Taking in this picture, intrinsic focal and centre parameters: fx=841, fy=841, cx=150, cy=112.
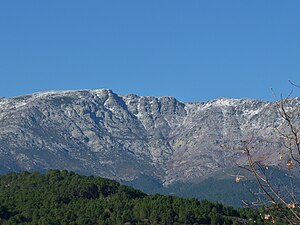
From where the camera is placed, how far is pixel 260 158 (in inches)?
680

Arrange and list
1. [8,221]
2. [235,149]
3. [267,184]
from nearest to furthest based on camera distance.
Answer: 1. [267,184]
2. [235,149]
3. [8,221]

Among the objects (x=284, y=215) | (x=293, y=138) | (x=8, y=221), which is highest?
(x=8, y=221)

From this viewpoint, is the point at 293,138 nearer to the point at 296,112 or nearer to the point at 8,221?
the point at 296,112

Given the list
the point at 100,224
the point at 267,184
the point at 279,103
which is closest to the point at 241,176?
the point at 267,184

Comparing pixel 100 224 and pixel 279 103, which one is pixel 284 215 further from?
pixel 100 224

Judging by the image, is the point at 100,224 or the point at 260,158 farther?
the point at 100,224

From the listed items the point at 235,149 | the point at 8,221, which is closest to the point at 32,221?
the point at 8,221

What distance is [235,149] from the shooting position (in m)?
18.6

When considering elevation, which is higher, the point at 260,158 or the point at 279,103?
the point at 279,103

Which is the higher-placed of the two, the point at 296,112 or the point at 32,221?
the point at 32,221

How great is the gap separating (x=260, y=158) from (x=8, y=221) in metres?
183

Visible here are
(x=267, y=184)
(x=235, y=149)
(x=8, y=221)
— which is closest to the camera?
(x=267, y=184)

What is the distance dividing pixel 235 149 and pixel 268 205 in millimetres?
1753

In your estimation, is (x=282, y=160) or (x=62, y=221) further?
(x=62, y=221)
